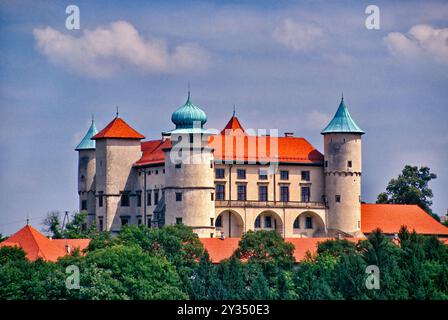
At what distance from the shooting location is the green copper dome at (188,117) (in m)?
95.8

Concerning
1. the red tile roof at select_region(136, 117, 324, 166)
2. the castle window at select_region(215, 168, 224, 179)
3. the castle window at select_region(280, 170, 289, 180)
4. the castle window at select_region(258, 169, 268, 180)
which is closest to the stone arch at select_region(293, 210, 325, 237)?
the castle window at select_region(280, 170, 289, 180)

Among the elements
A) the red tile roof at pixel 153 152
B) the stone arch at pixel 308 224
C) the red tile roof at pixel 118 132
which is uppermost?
the red tile roof at pixel 118 132

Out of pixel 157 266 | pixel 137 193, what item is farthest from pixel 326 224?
pixel 157 266

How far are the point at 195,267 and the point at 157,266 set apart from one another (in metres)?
6.26

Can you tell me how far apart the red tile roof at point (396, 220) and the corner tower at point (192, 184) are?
12.0m

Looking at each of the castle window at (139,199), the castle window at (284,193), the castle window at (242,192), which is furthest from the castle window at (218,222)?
the castle window at (139,199)

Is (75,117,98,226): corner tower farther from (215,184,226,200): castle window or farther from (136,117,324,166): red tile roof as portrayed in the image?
(215,184,226,200): castle window

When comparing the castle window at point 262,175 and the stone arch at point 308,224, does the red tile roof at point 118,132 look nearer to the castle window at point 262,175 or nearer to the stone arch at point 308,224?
the castle window at point 262,175

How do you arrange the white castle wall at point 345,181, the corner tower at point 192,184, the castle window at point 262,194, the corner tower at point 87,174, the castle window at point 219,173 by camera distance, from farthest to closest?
1. the corner tower at point 87,174
2. the castle window at point 262,194
3. the white castle wall at point 345,181
4. the castle window at point 219,173
5. the corner tower at point 192,184

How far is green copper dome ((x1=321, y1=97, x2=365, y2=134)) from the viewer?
99.6m

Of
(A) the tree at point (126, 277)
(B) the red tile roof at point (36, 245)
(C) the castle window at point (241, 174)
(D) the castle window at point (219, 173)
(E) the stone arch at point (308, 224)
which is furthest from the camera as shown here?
(E) the stone arch at point (308, 224)

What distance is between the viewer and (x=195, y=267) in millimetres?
80438

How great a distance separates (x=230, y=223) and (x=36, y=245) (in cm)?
1651
